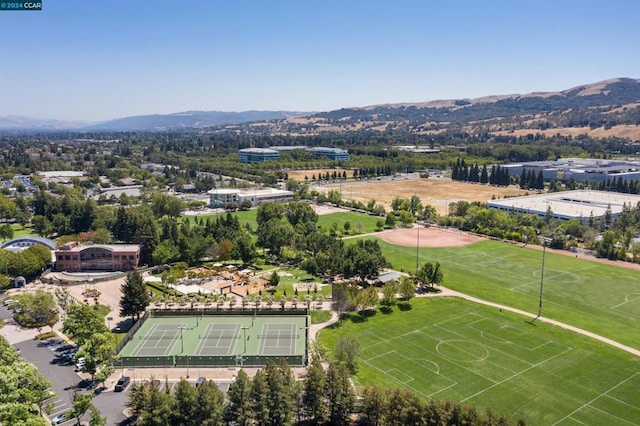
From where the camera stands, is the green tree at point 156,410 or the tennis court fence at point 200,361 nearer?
the green tree at point 156,410

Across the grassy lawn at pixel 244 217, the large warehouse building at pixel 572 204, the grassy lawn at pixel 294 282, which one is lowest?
the grassy lawn at pixel 294 282

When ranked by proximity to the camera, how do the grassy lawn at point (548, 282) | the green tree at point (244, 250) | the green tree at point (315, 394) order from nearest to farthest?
1. the green tree at point (315, 394)
2. the grassy lawn at point (548, 282)
3. the green tree at point (244, 250)

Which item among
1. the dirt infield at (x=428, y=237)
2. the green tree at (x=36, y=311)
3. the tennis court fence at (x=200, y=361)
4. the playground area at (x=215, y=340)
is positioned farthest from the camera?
the dirt infield at (x=428, y=237)

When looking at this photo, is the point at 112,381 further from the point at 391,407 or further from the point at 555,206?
the point at 555,206

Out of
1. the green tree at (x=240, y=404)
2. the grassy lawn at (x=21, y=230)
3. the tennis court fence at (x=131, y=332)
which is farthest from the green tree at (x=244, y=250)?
the grassy lawn at (x=21, y=230)

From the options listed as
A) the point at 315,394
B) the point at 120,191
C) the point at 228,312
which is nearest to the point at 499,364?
the point at 315,394

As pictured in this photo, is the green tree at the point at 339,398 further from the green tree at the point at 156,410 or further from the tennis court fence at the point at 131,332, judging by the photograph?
the tennis court fence at the point at 131,332
